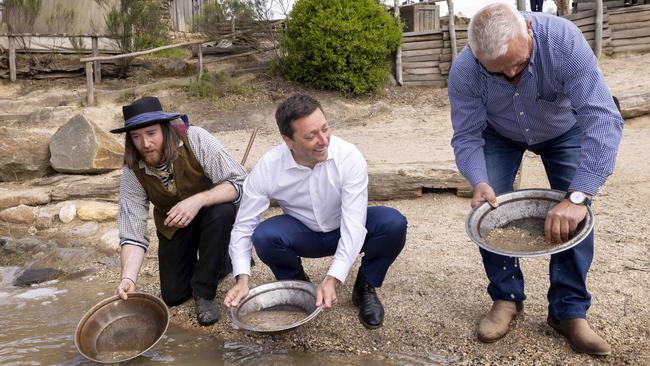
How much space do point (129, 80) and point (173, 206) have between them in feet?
31.6

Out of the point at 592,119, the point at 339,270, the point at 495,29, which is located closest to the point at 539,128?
the point at 592,119

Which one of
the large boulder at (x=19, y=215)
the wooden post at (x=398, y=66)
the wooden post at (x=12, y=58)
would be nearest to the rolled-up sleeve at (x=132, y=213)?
the large boulder at (x=19, y=215)

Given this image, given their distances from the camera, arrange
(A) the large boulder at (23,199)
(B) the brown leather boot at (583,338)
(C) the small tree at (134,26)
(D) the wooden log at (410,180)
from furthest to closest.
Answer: (C) the small tree at (134,26)
(A) the large boulder at (23,199)
(D) the wooden log at (410,180)
(B) the brown leather boot at (583,338)

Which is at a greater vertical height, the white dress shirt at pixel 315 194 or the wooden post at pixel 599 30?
the wooden post at pixel 599 30

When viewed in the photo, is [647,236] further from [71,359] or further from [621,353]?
[71,359]

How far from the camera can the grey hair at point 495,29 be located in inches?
102

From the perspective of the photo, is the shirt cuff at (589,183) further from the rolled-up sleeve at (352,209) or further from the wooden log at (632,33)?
the wooden log at (632,33)

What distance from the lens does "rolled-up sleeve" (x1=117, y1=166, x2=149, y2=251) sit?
372cm

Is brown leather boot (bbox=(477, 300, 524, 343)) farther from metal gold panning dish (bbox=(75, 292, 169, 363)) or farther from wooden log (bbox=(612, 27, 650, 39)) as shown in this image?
wooden log (bbox=(612, 27, 650, 39))

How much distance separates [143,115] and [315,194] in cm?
101

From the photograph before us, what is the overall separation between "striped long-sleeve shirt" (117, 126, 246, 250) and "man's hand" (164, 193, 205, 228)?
24 cm

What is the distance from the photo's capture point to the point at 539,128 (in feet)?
10.1

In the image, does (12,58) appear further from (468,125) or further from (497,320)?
(497,320)

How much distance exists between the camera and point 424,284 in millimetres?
3990
